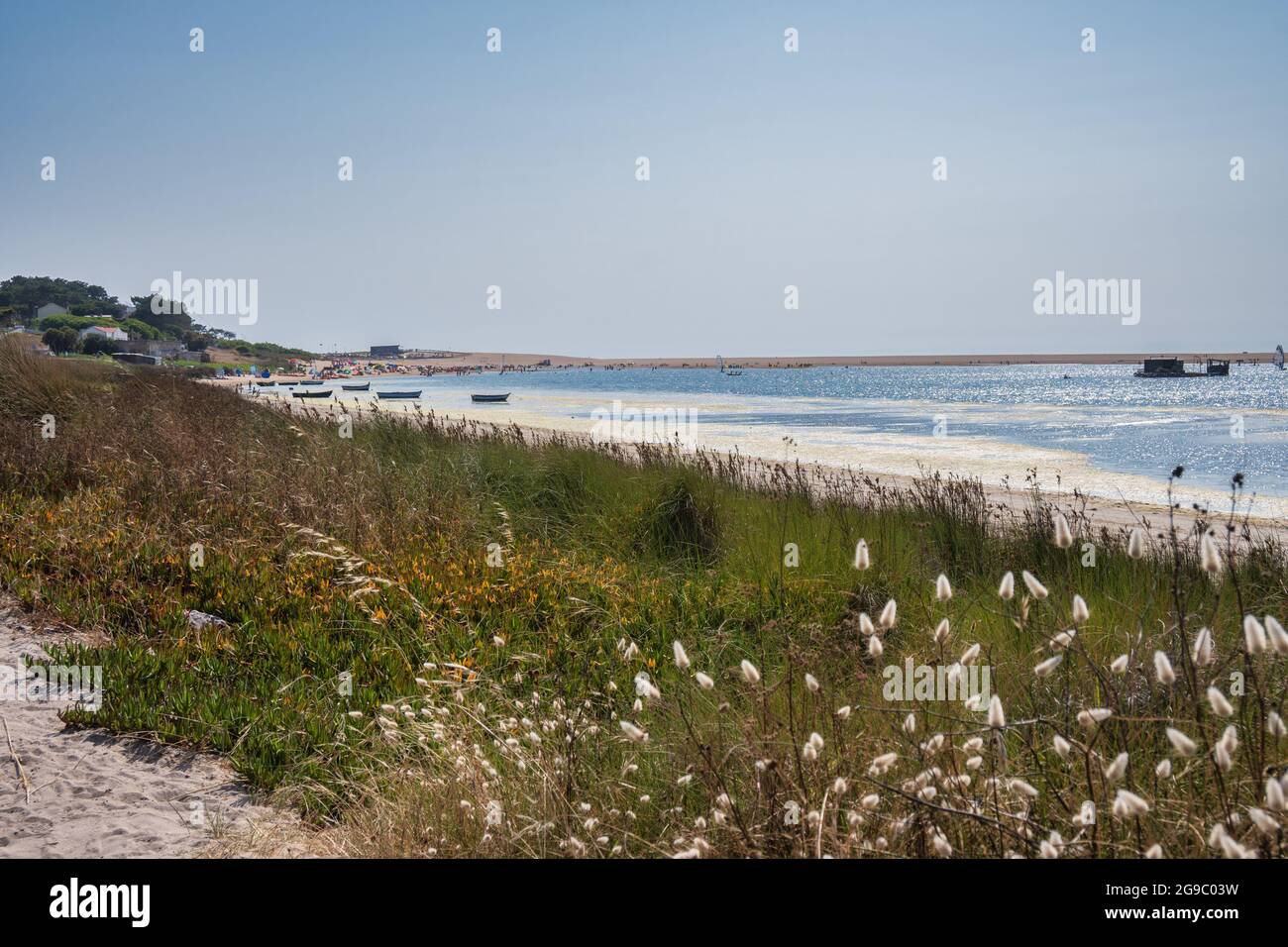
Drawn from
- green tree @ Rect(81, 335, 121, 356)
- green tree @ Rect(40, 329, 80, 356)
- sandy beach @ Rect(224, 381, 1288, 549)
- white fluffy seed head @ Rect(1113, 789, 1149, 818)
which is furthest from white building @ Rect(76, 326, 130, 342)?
white fluffy seed head @ Rect(1113, 789, 1149, 818)

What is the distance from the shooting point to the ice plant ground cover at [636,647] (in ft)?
8.86

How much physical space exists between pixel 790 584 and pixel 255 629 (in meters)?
3.94

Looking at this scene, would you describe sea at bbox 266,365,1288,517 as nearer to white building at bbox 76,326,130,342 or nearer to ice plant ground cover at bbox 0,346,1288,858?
ice plant ground cover at bbox 0,346,1288,858

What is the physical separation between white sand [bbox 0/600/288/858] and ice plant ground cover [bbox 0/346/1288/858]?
18 cm

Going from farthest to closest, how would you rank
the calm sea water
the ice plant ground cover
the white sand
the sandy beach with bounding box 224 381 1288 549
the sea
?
1. the calm sea water
2. the sea
3. the sandy beach with bounding box 224 381 1288 549
4. the white sand
5. the ice plant ground cover

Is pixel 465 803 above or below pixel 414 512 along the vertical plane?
below

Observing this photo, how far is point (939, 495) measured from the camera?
30.9ft

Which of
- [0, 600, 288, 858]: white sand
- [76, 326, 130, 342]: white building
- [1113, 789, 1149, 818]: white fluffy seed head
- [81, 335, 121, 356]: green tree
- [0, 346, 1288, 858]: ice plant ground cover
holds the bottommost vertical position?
[0, 600, 288, 858]: white sand

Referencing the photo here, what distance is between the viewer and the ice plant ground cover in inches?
106

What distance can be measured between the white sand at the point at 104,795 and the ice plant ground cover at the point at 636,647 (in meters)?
0.18

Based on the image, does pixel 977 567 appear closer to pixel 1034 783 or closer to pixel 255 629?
pixel 1034 783

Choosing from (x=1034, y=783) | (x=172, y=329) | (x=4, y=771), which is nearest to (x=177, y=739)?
(x=4, y=771)

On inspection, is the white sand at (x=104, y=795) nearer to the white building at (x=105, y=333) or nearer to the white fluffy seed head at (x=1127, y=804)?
the white fluffy seed head at (x=1127, y=804)

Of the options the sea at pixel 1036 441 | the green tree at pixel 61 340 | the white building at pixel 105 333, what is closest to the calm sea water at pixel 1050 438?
the sea at pixel 1036 441
